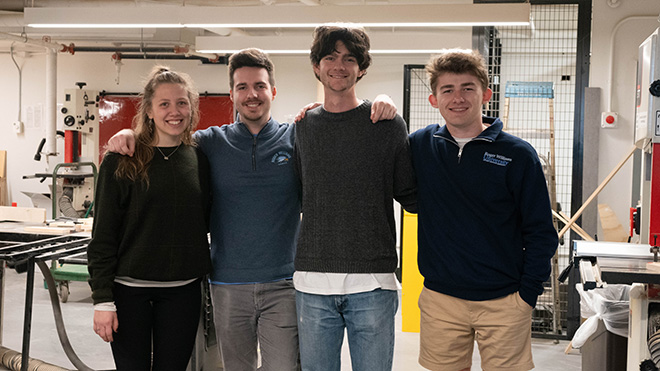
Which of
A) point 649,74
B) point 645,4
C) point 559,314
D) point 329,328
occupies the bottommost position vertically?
point 559,314

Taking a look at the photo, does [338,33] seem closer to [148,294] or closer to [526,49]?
[148,294]

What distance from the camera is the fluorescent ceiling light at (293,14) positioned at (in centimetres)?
478

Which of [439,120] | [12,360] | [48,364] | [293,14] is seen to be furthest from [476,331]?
[439,120]

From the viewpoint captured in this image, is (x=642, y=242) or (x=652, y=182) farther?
(x=642, y=242)

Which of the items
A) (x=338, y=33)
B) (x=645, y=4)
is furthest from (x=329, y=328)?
(x=645, y=4)

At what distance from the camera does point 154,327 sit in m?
2.24

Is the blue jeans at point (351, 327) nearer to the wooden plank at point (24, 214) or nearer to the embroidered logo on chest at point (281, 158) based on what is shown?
the embroidered logo on chest at point (281, 158)

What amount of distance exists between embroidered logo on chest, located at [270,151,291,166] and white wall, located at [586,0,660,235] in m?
3.55

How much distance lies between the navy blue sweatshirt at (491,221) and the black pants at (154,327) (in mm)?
931

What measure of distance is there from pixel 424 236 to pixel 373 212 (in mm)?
297

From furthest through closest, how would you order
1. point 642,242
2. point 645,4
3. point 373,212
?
point 645,4, point 642,242, point 373,212

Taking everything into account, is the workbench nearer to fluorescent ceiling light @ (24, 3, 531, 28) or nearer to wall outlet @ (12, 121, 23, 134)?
fluorescent ceiling light @ (24, 3, 531, 28)

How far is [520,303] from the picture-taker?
2139 millimetres

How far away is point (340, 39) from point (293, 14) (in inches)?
129
